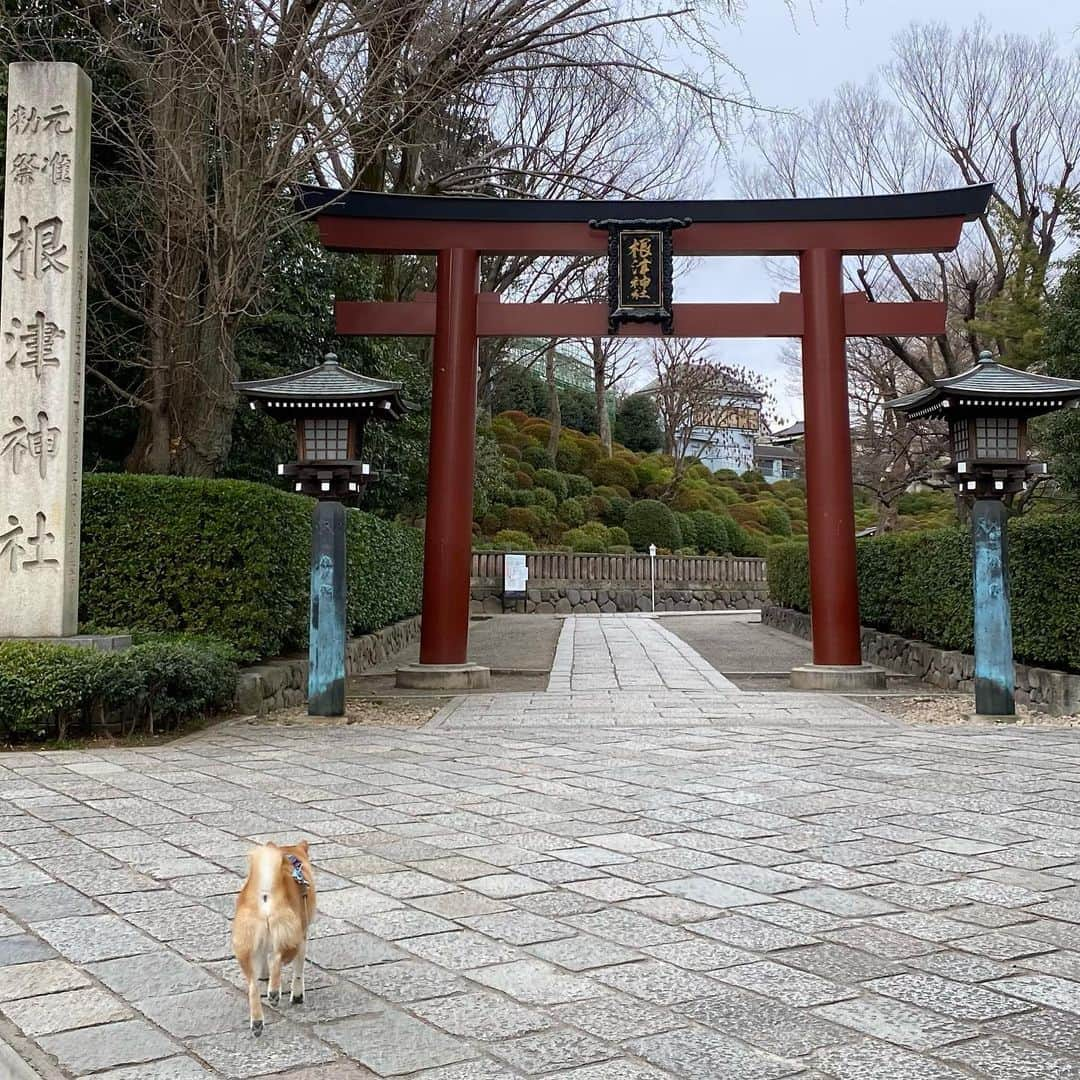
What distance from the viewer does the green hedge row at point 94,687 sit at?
24.3 feet

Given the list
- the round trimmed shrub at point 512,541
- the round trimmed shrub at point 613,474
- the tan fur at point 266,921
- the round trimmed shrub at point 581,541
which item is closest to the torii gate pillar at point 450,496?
the tan fur at point 266,921

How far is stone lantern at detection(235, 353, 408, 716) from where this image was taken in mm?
9281

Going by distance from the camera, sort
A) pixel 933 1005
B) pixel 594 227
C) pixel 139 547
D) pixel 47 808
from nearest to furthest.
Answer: pixel 933 1005, pixel 47 808, pixel 139 547, pixel 594 227

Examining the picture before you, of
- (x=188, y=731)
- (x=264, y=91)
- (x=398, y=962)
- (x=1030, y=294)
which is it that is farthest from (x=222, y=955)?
(x=1030, y=294)

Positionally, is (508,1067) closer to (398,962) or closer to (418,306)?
(398,962)

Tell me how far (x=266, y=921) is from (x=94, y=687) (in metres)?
5.50

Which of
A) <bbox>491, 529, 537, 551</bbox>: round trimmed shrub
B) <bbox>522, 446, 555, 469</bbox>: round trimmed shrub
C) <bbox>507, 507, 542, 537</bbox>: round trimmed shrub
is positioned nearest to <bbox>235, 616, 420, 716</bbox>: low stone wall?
<bbox>491, 529, 537, 551</bbox>: round trimmed shrub

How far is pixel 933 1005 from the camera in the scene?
2.90 metres

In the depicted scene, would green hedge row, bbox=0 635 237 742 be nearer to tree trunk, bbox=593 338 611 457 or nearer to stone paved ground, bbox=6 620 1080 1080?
stone paved ground, bbox=6 620 1080 1080

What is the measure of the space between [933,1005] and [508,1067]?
1.23m

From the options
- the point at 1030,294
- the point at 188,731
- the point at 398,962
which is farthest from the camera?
the point at 1030,294

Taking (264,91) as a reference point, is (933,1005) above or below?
below

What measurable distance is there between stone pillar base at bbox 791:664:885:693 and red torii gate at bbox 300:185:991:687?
1.2 inches

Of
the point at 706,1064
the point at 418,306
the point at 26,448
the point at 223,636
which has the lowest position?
the point at 706,1064
